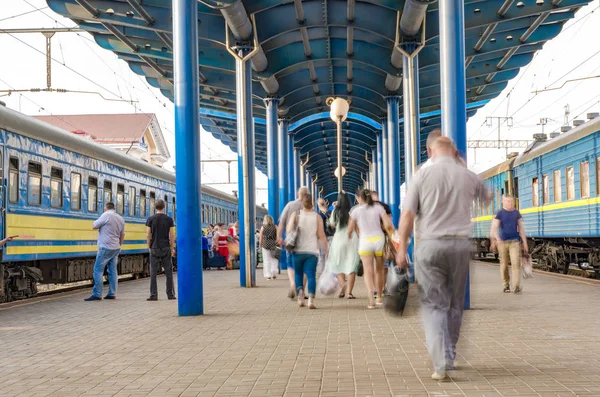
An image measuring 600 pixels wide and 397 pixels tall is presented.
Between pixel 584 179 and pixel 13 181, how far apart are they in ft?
38.8

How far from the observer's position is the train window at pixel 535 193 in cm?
2320

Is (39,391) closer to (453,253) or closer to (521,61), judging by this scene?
(453,253)

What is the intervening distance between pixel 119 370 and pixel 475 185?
338 centimetres

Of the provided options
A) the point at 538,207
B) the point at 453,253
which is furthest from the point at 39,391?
the point at 538,207

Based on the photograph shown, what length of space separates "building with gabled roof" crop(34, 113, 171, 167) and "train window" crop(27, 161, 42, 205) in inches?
1968

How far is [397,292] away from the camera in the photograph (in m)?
7.34

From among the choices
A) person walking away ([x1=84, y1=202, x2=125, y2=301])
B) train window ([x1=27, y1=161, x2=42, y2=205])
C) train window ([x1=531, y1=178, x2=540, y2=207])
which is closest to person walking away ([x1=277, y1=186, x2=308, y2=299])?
person walking away ([x1=84, y1=202, x2=125, y2=301])

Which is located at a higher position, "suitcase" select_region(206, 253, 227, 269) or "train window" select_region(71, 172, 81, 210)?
"train window" select_region(71, 172, 81, 210)

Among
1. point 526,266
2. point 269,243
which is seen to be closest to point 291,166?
point 269,243

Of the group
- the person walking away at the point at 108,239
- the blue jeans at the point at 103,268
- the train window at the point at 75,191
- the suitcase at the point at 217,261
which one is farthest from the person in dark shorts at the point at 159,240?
the suitcase at the point at 217,261

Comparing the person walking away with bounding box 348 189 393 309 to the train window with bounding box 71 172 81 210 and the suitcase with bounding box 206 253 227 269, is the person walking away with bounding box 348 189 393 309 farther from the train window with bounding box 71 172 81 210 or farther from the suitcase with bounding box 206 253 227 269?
the suitcase with bounding box 206 253 227 269

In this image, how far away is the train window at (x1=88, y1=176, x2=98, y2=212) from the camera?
60.3 ft

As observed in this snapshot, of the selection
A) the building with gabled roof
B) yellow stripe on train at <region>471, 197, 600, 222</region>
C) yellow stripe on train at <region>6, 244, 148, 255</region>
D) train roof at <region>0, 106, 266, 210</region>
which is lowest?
yellow stripe on train at <region>6, 244, 148, 255</region>

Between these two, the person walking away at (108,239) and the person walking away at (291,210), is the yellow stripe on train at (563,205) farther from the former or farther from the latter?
the person walking away at (108,239)
